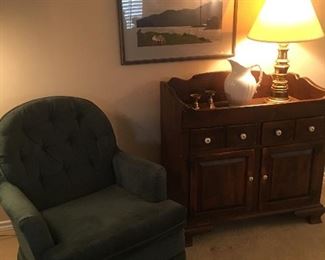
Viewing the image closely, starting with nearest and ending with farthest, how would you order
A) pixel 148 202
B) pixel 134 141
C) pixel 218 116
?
pixel 148 202
pixel 218 116
pixel 134 141

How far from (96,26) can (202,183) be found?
1.11 m

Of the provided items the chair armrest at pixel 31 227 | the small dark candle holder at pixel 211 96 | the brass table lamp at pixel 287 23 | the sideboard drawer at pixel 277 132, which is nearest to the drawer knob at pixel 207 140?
the small dark candle holder at pixel 211 96

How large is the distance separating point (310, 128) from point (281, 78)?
1.14ft

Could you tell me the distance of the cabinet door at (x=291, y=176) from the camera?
7.45ft

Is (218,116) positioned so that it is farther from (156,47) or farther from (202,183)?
(156,47)

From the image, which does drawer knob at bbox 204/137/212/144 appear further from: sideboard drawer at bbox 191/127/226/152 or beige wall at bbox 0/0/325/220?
beige wall at bbox 0/0/325/220

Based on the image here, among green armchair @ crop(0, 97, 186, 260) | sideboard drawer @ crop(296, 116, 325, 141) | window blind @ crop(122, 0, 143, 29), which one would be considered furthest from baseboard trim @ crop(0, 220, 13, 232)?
sideboard drawer @ crop(296, 116, 325, 141)

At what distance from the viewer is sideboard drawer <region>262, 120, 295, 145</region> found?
2188 mm

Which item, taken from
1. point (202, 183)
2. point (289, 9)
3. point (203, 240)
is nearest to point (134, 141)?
point (202, 183)

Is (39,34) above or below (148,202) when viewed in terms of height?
above

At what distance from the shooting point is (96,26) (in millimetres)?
2240

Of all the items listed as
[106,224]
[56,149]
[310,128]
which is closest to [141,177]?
[106,224]

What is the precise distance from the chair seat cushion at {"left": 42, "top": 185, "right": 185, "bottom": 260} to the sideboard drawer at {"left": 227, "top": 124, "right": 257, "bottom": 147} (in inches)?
21.3

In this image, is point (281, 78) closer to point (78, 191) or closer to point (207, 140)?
point (207, 140)
